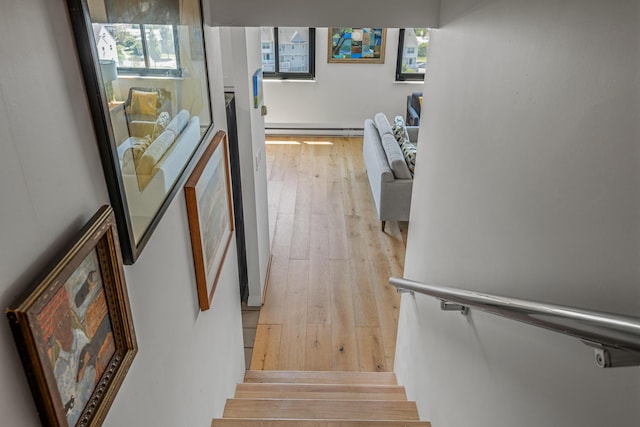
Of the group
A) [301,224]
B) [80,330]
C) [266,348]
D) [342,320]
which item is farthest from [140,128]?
[301,224]

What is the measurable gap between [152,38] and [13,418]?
3.22 feet

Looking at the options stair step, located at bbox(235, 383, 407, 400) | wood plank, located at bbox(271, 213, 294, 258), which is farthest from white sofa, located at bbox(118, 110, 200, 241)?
wood plank, located at bbox(271, 213, 294, 258)

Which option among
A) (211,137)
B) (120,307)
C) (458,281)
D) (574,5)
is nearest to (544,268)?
(574,5)

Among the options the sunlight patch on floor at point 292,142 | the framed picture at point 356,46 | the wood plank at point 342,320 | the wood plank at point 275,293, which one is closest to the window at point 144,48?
the wood plank at point 342,320

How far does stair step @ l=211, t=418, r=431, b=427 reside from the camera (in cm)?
229

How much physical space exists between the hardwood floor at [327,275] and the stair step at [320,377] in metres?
0.16

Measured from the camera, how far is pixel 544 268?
3.77 feet

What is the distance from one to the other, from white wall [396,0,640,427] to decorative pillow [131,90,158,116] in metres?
0.97

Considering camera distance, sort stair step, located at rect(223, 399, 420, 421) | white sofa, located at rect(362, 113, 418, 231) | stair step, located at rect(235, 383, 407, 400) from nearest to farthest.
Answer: stair step, located at rect(223, 399, 420, 421) → stair step, located at rect(235, 383, 407, 400) → white sofa, located at rect(362, 113, 418, 231)

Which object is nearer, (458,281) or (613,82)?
(613,82)

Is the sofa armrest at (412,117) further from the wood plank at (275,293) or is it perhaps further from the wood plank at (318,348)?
the wood plank at (318,348)

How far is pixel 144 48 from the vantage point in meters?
1.29

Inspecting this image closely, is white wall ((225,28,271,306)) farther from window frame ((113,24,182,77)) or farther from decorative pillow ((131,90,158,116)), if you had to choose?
decorative pillow ((131,90,158,116))

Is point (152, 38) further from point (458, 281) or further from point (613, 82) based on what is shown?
point (458, 281)
